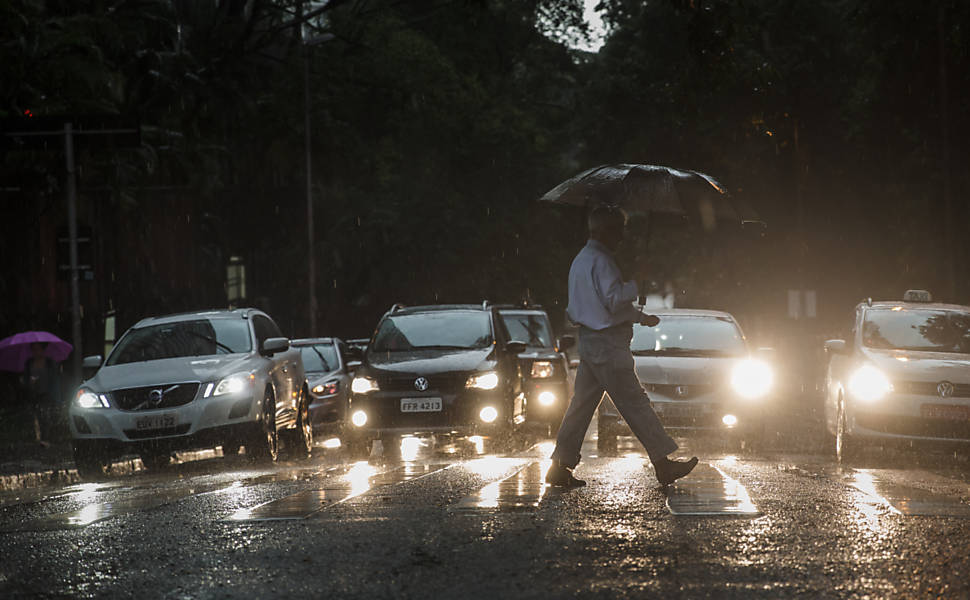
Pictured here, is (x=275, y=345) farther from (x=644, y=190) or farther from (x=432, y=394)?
(x=644, y=190)

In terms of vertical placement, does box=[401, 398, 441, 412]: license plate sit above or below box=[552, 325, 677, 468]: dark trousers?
below

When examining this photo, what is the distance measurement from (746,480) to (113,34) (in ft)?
59.3

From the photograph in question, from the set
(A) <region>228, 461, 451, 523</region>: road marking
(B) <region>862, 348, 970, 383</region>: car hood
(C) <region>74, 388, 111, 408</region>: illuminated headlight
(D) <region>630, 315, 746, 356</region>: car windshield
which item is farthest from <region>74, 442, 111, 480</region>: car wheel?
(B) <region>862, 348, 970, 383</region>: car hood

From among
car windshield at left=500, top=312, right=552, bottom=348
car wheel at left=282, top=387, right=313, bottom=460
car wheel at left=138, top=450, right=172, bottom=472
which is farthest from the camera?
car windshield at left=500, top=312, right=552, bottom=348

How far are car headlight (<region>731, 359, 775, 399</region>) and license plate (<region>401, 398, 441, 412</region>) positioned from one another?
11.1ft

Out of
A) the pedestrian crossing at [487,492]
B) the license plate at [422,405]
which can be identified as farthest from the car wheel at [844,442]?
the license plate at [422,405]

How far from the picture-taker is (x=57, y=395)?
1970cm

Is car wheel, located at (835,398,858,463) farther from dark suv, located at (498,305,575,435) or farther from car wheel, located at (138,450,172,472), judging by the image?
car wheel, located at (138,450,172,472)

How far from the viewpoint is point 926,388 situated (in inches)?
559

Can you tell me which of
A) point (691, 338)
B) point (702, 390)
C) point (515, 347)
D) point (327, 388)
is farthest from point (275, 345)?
point (327, 388)

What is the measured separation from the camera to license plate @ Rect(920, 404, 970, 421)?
14039 millimetres

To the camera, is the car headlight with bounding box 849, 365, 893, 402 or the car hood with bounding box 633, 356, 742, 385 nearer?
the car headlight with bounding box 849, 365, 893, 402

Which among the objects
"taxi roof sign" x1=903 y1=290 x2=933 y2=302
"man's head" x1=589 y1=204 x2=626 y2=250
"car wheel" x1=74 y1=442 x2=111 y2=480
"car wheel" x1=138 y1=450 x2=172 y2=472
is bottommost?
"car wheel" x1=138 y1=450 x2=172 y2=472

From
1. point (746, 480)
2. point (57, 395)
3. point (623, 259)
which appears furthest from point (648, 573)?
point (623, 259)
